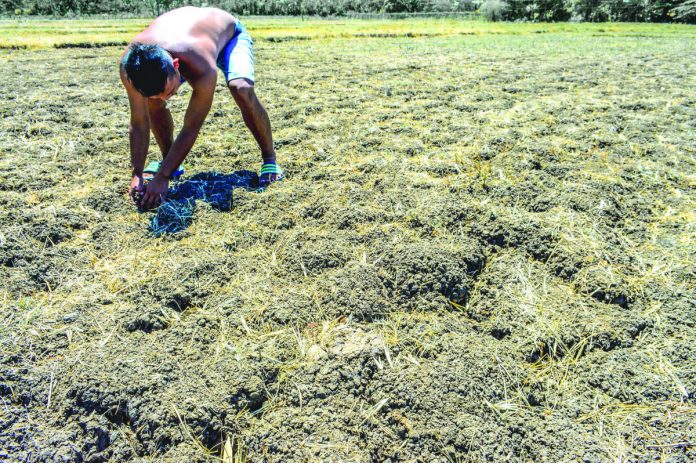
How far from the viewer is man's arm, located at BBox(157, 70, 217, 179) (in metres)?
2.95

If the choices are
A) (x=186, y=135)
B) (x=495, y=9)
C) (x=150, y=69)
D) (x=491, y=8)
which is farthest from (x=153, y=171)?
(x=491, y=8)

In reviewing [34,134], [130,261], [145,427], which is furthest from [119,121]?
[145,427]

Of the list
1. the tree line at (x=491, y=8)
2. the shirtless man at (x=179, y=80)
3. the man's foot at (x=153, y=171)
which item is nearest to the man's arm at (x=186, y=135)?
the shirtless man at (x=179, y=80)

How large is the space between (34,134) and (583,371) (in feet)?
17.1

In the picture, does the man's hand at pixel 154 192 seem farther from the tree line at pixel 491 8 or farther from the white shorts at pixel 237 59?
the tree line at pixel 491 8

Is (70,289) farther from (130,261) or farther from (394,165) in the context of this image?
(394,165)

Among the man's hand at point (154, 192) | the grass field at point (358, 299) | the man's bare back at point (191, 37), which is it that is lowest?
the grass field at point (358, 299)

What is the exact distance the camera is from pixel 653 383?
1.85m

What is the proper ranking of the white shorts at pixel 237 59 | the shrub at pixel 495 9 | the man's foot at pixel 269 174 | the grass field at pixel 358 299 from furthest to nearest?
the shrub at pixel 495 9 < the man's foot at pixel 269 174 < the white shorts at pixel 237 59 < the grass field at pixel 358 299

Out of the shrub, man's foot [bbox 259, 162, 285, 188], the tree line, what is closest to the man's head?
man's foot [bbox 259, 162, 285, 188]

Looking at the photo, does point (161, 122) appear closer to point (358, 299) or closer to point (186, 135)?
point (186, 135)

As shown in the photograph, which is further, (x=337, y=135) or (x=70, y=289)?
(x=337, y=135)

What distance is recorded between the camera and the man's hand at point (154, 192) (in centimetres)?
305

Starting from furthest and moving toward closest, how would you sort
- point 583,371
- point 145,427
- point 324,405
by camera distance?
point 583,371 < point 324,405 < point 145,427
